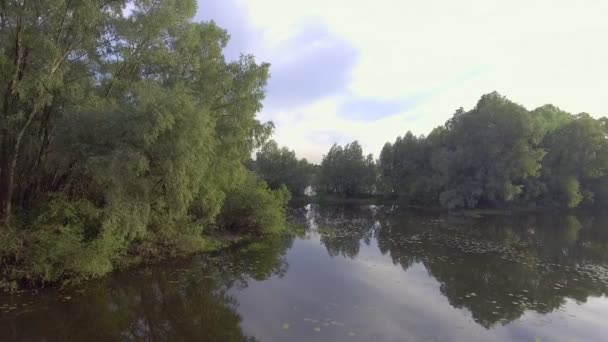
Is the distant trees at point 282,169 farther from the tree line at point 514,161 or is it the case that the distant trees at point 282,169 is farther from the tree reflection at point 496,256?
the tree reflection at point 496,256

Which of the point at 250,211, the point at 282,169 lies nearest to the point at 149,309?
the point at 250,211

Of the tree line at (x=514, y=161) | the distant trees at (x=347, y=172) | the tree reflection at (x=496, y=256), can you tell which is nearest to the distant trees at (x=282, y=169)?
the distant trees at (x=347, y=172)

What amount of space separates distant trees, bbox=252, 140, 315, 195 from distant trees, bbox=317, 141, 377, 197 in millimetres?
4469

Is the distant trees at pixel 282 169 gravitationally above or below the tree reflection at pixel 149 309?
above

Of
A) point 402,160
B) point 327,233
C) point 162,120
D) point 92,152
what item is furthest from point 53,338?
point 402,160

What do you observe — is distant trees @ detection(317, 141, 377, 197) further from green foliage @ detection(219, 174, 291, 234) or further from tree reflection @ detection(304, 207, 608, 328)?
green foliage @ detection(219, 174, 291, 234)

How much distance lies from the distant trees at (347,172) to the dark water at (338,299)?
47.6 m

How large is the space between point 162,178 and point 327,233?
16.8 metres

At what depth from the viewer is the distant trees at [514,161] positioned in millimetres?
50312

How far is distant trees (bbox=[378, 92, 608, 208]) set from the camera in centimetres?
5031

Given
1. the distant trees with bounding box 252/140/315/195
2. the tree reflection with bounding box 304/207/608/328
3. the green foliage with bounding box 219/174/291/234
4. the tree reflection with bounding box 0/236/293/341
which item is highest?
the distant trees with bounding box 252/140/315/195

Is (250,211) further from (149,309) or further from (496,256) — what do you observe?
(496,256)

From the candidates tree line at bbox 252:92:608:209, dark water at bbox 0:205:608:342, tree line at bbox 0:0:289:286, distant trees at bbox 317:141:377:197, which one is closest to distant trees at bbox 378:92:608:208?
tree line at bbox 252:92:608:209

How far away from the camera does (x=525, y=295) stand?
1478 cm
